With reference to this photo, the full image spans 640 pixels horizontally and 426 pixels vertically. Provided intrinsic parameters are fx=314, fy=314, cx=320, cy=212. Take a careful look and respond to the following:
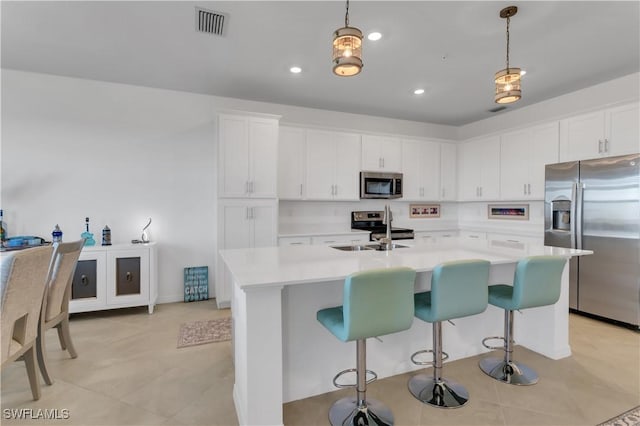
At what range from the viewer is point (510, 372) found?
7.59 feet

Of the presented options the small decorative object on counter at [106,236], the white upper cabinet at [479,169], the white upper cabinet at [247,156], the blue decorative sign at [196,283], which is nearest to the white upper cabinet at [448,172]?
the white upper cabinet at [479,169]

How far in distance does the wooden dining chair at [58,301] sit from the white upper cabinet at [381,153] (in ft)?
12.3

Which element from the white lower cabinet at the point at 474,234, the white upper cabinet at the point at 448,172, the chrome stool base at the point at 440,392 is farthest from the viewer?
the white upper cabinet at the point at 448,172

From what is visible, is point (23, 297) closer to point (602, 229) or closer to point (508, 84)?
point (508, 84)

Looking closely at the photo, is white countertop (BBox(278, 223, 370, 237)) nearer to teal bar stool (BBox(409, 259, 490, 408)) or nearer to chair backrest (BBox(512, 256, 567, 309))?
teal bar stool (BBox(409, 259, 490, 408))

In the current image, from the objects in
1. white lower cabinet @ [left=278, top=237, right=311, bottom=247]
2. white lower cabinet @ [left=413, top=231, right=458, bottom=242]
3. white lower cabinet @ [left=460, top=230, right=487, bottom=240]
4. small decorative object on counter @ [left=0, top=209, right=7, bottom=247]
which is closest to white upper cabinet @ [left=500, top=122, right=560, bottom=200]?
white lower cabinet @ [left=460, top=230, right=487, bottom=240]

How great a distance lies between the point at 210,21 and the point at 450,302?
2.76 meters

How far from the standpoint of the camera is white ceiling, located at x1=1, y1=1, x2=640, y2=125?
7.95ft

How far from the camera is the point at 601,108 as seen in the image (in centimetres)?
357

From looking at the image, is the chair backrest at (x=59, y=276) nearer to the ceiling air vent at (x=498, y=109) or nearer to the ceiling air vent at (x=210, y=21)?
the ceiling air vent at (x=210, y=21)

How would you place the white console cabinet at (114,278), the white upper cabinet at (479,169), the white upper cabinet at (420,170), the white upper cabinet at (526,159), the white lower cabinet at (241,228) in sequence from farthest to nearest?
1. the white upper cabinet at (420,170)
2. the white upper cabinet at (479,169)
3. the white upper cabinet at (526,159)
4. the white lower cabinet at (241,228)
5. the white console cabinet at (114,278)

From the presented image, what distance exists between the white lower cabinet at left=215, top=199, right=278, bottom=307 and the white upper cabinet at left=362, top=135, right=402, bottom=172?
67.7 inches

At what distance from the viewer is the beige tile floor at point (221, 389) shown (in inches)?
74.2

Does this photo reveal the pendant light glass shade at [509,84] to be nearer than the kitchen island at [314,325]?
No
